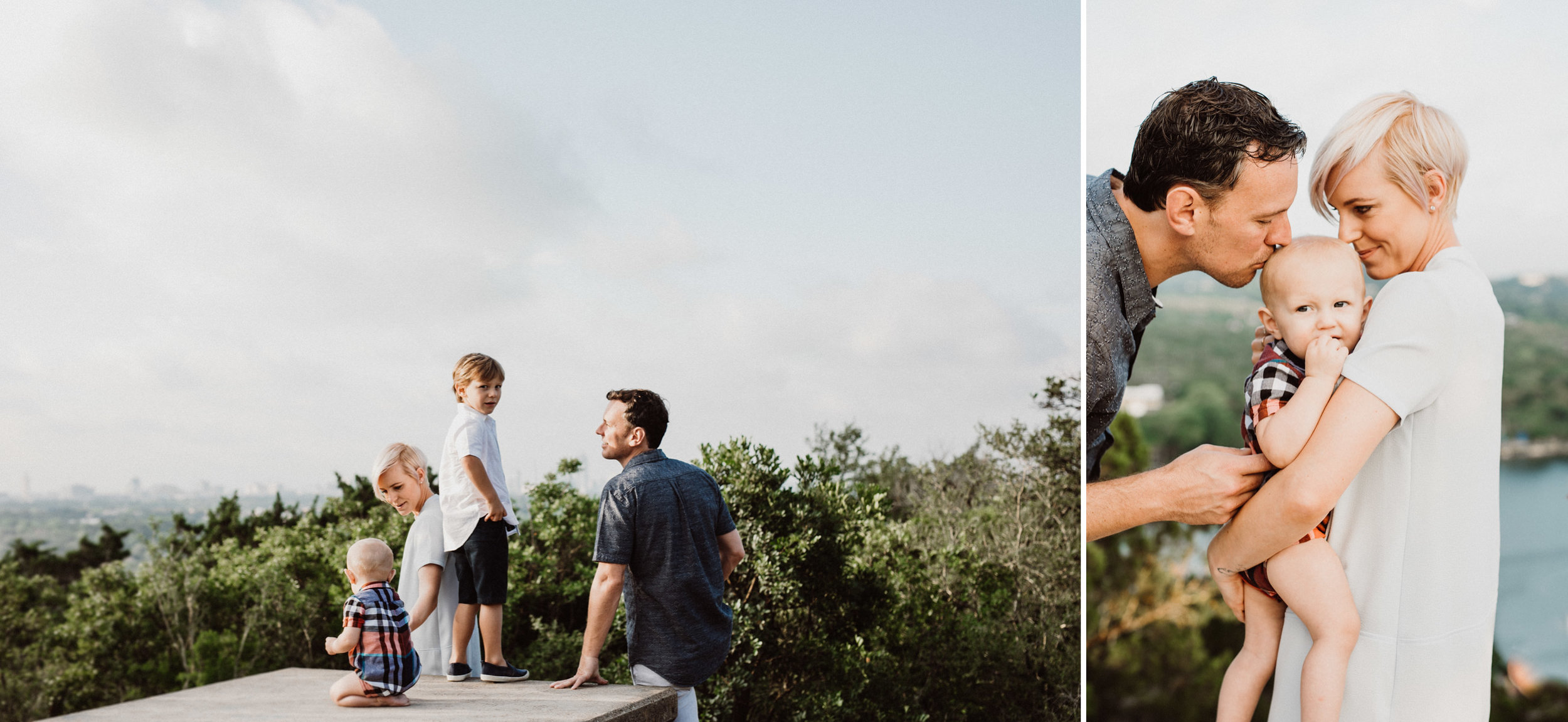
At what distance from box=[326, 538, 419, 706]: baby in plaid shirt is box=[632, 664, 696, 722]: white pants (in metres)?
0.77

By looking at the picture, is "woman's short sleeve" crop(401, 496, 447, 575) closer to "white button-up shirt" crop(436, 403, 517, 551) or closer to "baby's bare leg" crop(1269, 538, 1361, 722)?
"white button-up shirt" crop(436, 403, 517, 551)

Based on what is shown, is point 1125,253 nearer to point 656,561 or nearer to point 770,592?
point 656,561

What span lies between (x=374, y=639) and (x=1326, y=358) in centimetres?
286

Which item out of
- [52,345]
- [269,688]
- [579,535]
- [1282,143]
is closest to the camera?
[1282,143]

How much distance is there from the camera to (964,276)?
5.56m

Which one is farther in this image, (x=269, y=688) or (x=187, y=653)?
(x=187, y=653)

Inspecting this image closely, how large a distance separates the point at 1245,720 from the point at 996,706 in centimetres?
307

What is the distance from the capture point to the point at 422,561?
3.61 meters

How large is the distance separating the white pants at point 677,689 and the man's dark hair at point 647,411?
32.4 inches

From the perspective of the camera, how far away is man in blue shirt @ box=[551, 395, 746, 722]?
3.21 m

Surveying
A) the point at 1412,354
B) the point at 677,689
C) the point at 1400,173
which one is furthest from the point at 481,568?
the point at 1400,173

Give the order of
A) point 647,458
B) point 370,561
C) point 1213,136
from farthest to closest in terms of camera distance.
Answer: point 647,458 < point 370,561 < point 1213,136

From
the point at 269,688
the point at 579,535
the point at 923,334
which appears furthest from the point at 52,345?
the point at 923,334

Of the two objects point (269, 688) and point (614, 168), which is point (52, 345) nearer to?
point (269, 688)
